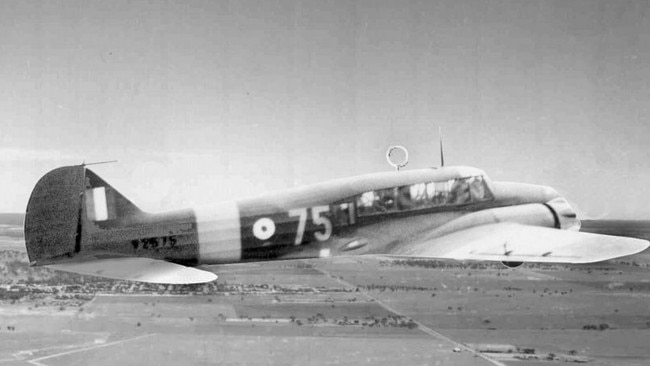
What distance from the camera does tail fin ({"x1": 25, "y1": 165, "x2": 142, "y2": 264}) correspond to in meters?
6.08

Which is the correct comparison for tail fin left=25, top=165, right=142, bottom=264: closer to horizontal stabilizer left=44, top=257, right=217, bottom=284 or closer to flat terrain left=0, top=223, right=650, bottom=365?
horizontal stabilizer left=44, top=257, right=217, bottom=284

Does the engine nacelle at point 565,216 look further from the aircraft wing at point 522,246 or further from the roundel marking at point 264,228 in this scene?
the roundel marking at point 264,228

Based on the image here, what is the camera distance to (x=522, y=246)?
24.2ft

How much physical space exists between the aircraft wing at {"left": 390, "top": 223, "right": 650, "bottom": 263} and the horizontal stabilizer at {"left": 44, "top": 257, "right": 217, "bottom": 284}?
2.86 m

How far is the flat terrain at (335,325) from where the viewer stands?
45.4 metres

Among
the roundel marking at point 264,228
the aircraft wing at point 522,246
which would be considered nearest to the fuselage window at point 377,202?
the aircraft wing at point 522,246

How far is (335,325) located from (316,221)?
Result: 48.9 metres

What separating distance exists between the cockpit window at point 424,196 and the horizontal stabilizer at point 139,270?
232cm

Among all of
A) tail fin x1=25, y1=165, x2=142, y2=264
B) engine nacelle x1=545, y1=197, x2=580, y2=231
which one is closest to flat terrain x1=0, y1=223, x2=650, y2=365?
engine nacelle x1=545, y1=197, x2=580, y2=231

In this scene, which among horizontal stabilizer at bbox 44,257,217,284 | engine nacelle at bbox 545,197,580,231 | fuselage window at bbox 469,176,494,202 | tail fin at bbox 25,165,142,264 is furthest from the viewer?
engine nacelle at bbox 545,197,580,231

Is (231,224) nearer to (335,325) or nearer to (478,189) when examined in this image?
(478,189)

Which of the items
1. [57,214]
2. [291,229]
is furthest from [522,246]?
[57,214]

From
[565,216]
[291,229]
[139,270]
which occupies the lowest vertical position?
[565,216]

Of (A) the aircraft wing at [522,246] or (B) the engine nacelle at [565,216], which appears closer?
(A) the aircraft wing at [522,246]
